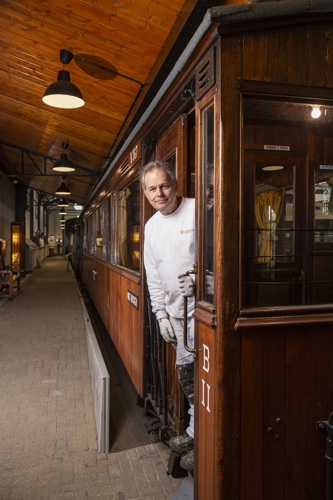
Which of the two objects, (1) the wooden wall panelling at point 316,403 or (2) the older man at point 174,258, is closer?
(1) the wooden wall panelling at point 316,403

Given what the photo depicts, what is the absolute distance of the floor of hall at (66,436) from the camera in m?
2.88

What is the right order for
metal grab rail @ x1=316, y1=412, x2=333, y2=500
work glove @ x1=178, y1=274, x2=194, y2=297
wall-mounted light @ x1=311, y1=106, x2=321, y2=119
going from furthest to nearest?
work glove @ x1=178, y1=274, x2=194, y2=297
wall-mounted light @ x1=311, y1=106, x2=321, y2=119
metal grab rail @ x1=316, y1=412, x2=333, y2=500

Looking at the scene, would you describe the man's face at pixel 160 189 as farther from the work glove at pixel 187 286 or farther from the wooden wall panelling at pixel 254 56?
Answer: the wooden wall panelling at pixel 254 56

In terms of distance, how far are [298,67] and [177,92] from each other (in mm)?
970

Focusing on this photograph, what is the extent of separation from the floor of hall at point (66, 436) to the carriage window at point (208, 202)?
1420 mm

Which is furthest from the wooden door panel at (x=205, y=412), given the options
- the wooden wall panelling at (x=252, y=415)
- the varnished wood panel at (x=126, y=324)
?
the varnished wood panel at (x=126, y=324)

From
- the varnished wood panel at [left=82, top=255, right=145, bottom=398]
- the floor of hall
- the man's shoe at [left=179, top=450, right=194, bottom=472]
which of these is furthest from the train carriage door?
the varnished wood panel at [left=82, top=255, right=145, bottom=398]

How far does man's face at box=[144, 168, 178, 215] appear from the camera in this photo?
9.20 ft

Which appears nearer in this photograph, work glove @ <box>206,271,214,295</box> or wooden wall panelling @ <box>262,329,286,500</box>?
wooden wall panelling @ <box>262,329,286,500</box>

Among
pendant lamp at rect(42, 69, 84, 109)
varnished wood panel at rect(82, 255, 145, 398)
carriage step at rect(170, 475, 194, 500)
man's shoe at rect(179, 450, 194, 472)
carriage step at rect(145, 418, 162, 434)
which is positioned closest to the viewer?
carriage step at rect(170, 475, 194, 500)

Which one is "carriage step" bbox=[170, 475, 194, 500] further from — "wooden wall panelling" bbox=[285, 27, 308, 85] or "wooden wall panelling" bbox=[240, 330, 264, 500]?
"wooden wall panelling" bbox=[285, 27, 308, 85]

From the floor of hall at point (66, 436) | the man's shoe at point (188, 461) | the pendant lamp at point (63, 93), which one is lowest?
the floor of hall at point (66, 436)

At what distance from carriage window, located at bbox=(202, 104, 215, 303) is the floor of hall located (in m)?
1.42

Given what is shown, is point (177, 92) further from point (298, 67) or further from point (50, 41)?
point (50, 41)
